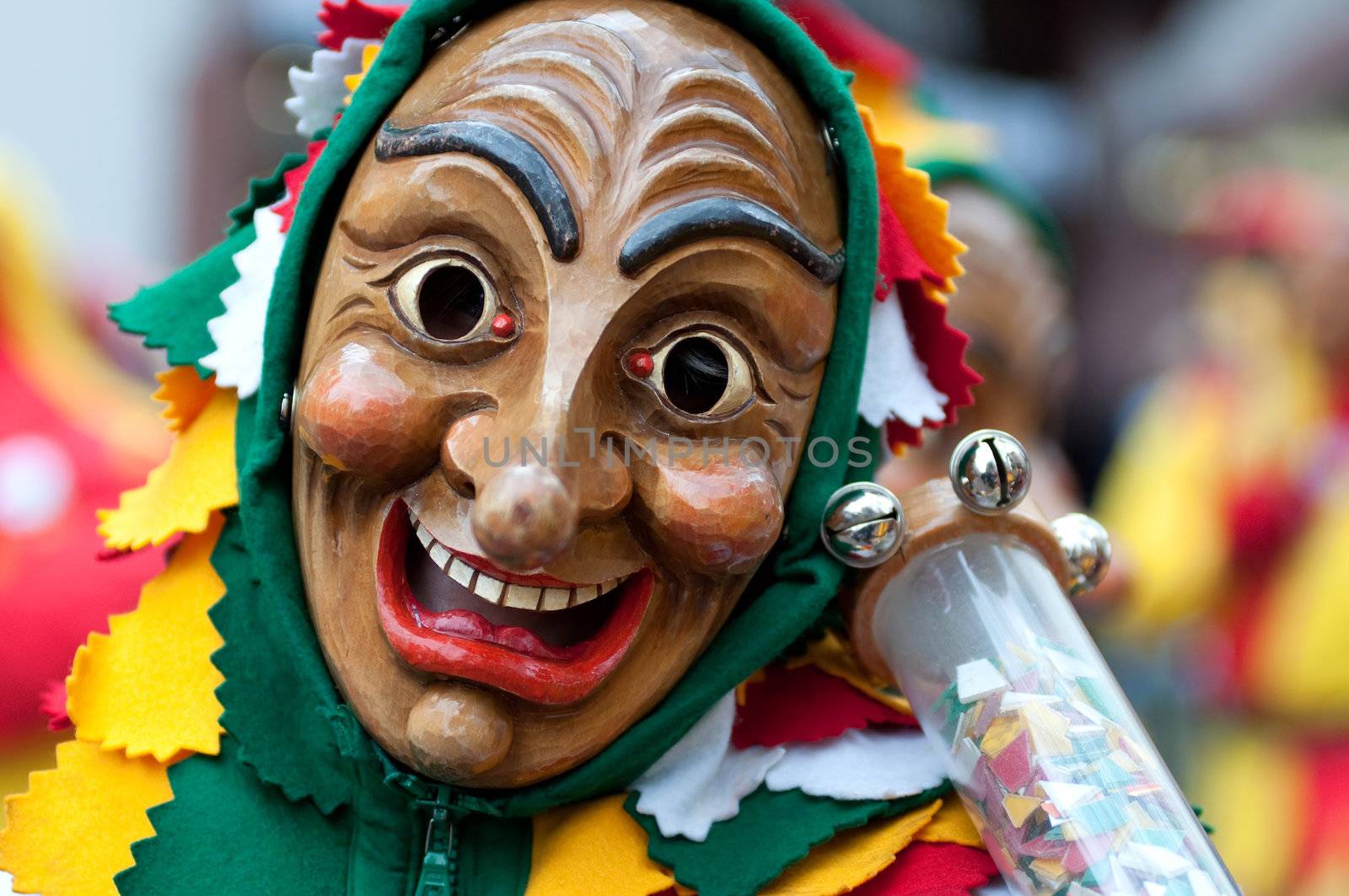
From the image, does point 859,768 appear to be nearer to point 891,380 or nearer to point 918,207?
point 891,380

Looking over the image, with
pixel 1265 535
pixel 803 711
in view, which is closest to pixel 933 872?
pixel 803 711

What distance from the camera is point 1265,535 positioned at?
2.68 m

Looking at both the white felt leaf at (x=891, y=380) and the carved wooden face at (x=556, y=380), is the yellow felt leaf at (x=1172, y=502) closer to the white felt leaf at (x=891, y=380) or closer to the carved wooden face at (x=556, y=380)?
the white felt leaf at (x=891, y=380)

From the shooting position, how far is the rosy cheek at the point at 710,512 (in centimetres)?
98

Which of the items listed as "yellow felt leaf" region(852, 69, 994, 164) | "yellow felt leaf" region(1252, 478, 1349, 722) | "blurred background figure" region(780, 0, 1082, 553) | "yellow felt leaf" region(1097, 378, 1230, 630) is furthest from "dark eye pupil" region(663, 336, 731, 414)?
"yellow felt leaf" region(1252, 478, 1349, 722)

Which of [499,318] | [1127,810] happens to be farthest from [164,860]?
[1127,810]

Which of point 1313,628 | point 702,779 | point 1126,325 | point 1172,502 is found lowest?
point 702,779

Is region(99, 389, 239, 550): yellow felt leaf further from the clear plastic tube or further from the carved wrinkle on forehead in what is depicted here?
the clear plastic tube

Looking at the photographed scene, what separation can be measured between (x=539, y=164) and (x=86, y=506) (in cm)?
127

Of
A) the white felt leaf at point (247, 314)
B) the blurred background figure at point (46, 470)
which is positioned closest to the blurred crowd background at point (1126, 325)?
the blurred background figure at point (46, 470)

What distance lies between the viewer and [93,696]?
1.13 m

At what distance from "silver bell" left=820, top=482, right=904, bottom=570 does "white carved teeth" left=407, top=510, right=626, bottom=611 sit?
18 centimetres

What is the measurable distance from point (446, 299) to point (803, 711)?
0.43 m

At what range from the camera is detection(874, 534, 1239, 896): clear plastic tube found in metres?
0.96
